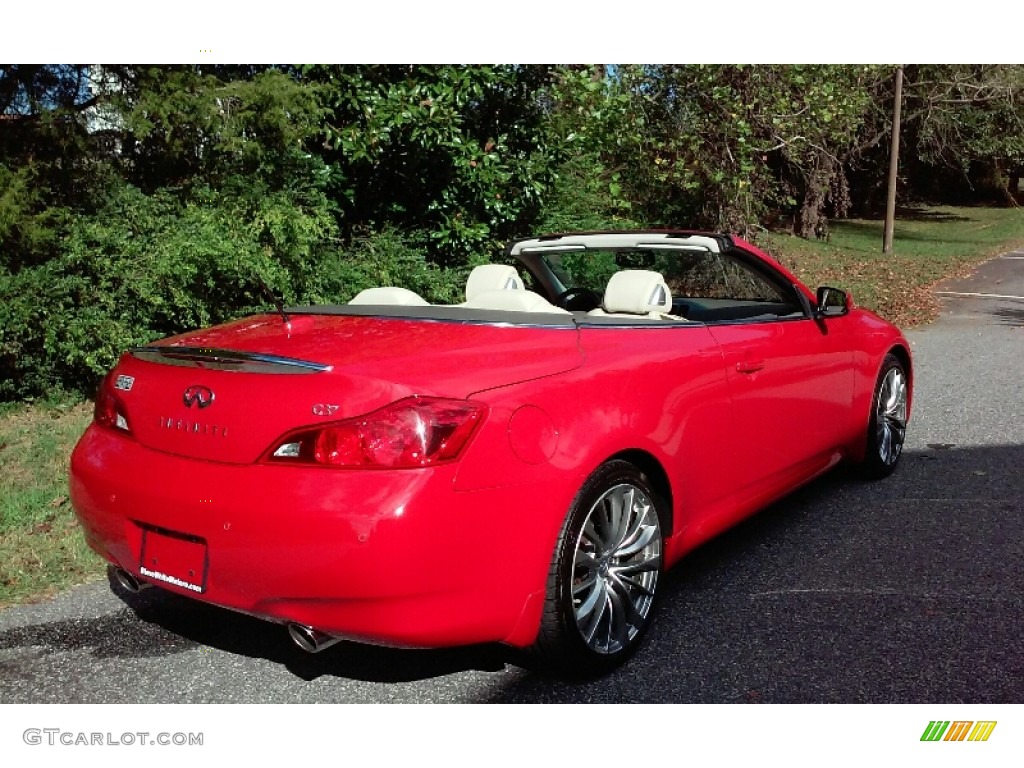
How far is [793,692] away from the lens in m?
A: 2.94

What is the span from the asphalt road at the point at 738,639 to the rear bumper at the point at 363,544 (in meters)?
0.46

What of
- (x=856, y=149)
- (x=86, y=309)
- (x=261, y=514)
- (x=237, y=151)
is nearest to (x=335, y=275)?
(x=237, y=151)

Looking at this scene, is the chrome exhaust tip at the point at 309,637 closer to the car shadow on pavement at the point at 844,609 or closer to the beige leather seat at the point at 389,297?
the car shadow on pavement at the point at 844,609

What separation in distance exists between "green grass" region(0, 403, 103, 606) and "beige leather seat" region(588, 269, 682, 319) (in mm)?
2453

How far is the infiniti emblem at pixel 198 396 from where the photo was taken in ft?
8.99

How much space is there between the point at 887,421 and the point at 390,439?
12.1 ft

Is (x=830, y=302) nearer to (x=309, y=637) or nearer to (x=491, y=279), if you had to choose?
(x=491, y=279)

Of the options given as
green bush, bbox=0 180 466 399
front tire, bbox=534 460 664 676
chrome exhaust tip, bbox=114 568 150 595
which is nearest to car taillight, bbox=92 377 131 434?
chrome exhaust tip, bbox=114 568 150 595

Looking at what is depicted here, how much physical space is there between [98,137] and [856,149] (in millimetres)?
23003

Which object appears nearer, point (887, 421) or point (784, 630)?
point (784, 630)

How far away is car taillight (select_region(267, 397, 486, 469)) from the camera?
2.52m

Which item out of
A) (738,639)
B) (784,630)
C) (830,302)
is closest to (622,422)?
(738,639)

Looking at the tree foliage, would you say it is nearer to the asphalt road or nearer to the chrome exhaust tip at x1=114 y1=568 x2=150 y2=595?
the asphalt road

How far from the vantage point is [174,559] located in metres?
2.72
